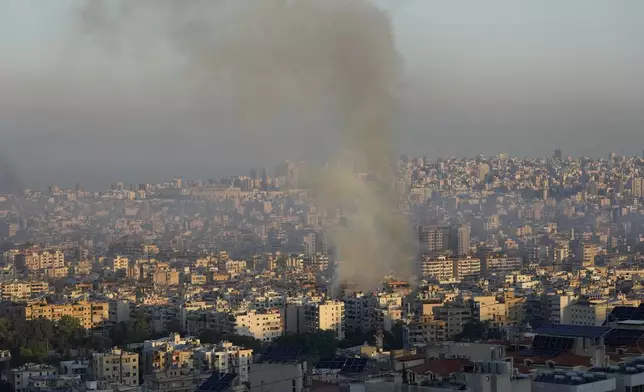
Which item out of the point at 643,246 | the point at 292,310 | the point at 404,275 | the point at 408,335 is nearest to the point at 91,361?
the point at 408,335

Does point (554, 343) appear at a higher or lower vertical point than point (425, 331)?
higher

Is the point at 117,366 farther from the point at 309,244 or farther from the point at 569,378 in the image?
the point at 309,244

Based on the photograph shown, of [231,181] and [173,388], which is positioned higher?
[231,181]

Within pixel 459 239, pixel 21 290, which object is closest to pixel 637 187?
pixel 459 239

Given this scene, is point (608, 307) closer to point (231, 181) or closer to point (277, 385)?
point (277, 385)

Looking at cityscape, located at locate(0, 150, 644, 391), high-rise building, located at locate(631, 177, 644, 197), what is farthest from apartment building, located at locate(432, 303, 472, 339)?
high-rise building, located at locate(631, 177, 644, 197)

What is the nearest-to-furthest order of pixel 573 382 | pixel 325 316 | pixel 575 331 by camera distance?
pixel 573 382
pixel 575 331
pixel 325 316

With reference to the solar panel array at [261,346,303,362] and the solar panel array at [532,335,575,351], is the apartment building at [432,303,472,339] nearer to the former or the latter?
the solar panel array at [532,335,575,351]

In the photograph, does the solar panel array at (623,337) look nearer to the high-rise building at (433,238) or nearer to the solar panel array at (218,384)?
the solar panel array at (218,384)
